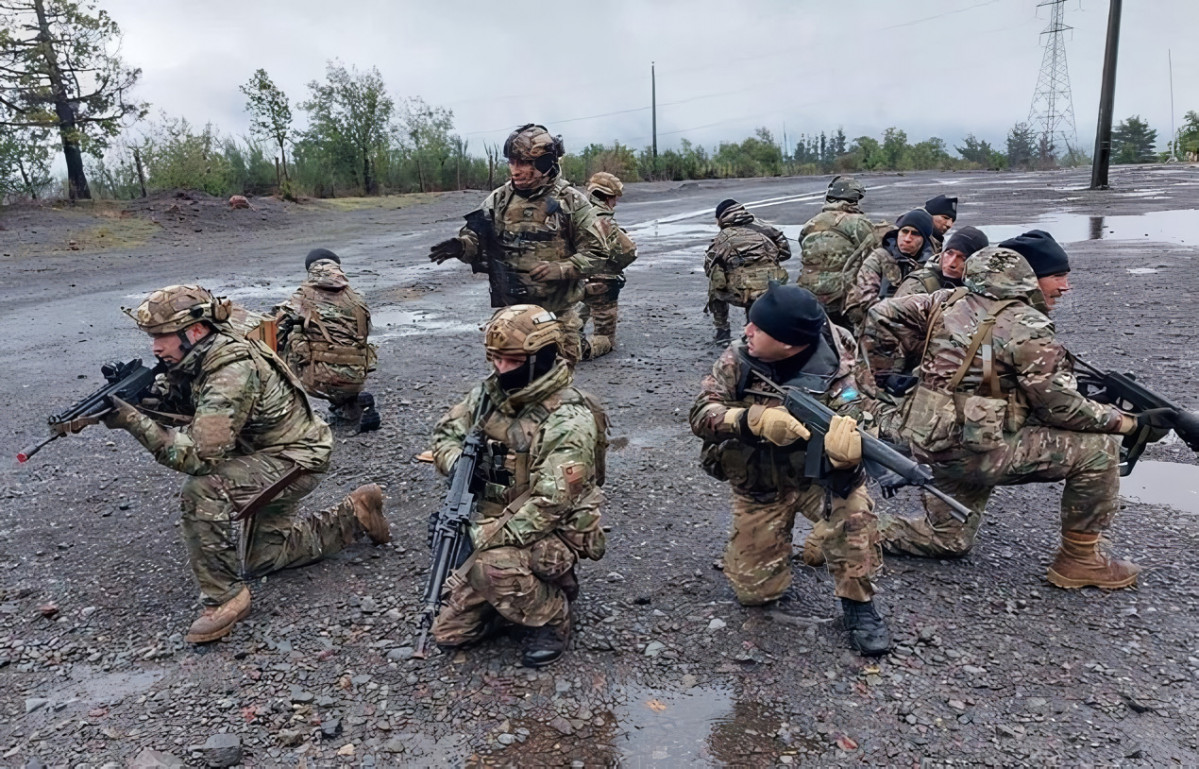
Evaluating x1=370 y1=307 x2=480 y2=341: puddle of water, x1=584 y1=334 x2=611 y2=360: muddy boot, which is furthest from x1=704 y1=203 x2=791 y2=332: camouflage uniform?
x1=370 y1=307 x2=480 y2=341: puddle of water

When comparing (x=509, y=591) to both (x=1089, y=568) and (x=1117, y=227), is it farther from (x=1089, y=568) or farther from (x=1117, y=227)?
(x=1117, y=227)

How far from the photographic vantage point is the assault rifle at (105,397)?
3.92 meters

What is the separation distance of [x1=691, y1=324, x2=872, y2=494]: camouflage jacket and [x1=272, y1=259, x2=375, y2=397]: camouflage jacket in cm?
342

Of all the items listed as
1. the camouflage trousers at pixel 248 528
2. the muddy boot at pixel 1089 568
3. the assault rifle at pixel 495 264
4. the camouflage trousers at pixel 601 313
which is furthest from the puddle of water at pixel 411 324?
the muddy boot at pixel 1089 568

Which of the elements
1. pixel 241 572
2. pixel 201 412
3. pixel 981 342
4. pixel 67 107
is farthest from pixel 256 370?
pixel 67 107

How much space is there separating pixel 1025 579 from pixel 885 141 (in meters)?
56.9

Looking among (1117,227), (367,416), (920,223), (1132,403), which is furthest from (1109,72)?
(367,416)

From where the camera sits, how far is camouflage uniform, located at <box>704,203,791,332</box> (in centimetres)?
857

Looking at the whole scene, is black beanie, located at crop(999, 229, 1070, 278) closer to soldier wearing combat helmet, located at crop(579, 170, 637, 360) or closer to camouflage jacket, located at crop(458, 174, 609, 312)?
camouflage jacket, located at crop(458, 174, 609, 312)

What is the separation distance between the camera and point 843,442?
335cm

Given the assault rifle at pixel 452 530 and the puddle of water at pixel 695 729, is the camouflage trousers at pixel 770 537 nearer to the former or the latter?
the puddle of water at pixel 695 729

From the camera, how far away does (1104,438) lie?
4062mm

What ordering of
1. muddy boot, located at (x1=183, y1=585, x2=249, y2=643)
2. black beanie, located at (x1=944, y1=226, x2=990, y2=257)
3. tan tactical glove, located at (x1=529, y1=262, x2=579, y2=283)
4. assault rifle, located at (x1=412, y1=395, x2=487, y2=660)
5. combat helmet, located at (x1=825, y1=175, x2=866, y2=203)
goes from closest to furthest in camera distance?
assault rifle, located at (x1=412, y1=395, x2=487, y2=660), muddy boot, located at (x1=183, y1=585, x2=249, y2=643), black beanie, located at (x1=944, y1=226, x2=990, y2=257), tan tactical glove, located at (x1=529, y1=262, x2=579, y2=283), combat helmet, located at (x1=825, y1=175, x2=866, y2=203)

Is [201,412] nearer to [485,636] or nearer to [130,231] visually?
[485,636]
